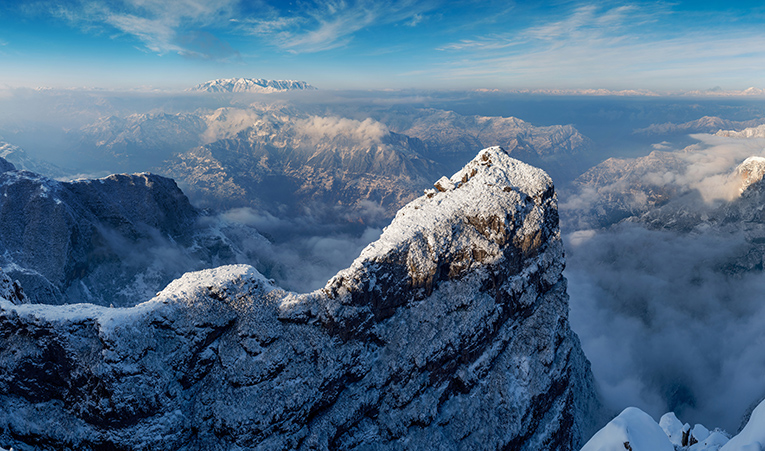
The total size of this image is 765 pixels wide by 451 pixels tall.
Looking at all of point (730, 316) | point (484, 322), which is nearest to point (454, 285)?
point (484, 322)

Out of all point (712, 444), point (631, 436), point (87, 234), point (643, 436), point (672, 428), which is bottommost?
point (672, 428)

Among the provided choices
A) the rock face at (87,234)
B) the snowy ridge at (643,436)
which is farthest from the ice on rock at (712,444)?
the rock face at (87,234)

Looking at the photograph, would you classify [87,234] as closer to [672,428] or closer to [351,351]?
[351,351]

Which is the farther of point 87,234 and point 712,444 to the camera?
point 87,234

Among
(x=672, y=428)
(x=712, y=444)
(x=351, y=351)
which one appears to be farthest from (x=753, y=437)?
(x=672, y=428)

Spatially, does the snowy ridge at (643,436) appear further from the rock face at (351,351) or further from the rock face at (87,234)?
the rock face at (87,234)

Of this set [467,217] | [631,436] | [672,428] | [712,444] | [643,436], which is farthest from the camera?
[672,428]
